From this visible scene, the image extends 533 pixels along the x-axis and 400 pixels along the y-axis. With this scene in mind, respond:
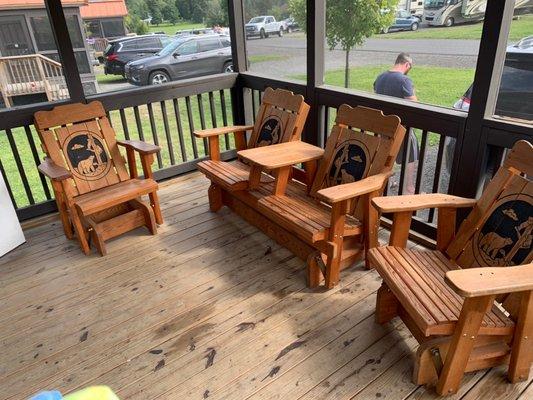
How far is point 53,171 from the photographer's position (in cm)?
255

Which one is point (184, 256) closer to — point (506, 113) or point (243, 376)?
point (243, 376)

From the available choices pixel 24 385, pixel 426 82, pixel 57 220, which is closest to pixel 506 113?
pixel 426 82

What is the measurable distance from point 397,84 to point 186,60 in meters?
4.17

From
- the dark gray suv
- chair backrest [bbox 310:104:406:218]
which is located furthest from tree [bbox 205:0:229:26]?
chair backrest [bbox 310:104:406:218]

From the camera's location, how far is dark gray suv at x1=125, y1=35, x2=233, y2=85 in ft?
19.4

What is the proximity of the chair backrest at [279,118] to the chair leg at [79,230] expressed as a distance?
4.56 feet

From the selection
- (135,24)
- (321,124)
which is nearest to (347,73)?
(321,124)

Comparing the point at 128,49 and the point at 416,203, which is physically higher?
the point at 128,49

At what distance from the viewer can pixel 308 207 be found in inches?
92.7

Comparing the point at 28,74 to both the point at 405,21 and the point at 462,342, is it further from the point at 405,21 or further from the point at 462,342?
the point at 462,342

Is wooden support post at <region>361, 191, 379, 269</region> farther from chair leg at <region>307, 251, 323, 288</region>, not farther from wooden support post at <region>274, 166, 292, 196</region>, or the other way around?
wooden support post at <region>274, 166, 292, 196</region>

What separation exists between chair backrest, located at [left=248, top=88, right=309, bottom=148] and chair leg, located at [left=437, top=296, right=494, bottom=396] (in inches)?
67.7

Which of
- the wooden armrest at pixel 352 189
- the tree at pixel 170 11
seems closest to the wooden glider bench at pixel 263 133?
the wooden armrest at pixel 352 189

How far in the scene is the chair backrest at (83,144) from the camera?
9.05ft
